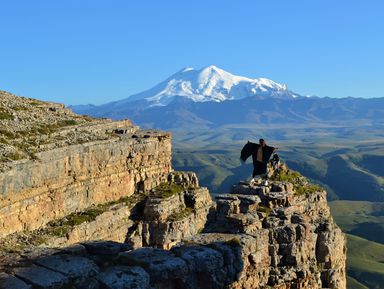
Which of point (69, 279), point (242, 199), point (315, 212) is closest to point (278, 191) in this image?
point (242, 199)

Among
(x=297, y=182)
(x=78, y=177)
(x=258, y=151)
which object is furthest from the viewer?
(x=297, y=182)

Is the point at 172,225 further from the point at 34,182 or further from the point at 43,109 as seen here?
the point at 43,109

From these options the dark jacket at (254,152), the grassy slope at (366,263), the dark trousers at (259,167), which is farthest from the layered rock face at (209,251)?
the grassy slope at (366,263)

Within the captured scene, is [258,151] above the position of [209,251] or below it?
above

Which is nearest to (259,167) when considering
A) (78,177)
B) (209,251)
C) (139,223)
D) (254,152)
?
(254,152)

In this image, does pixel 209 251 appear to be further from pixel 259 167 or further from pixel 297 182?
pixel 297 182

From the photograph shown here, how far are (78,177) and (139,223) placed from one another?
8072mm

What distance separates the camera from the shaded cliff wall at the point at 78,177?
4259 cm

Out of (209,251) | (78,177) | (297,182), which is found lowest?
(297,182)

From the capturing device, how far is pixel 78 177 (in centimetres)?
5262

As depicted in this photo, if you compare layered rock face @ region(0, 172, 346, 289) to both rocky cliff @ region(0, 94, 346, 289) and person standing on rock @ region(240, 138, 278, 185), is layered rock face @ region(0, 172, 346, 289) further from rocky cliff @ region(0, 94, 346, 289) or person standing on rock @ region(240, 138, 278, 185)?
person standing on rock @ region(240, 138, 278, 185)

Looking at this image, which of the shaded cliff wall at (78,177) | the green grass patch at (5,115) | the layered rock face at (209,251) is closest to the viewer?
the layered rock face at (209,251)

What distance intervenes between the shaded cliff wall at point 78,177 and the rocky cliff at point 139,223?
0.35ft

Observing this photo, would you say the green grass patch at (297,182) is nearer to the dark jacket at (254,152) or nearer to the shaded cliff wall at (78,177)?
the dark jacket at (254,152)
